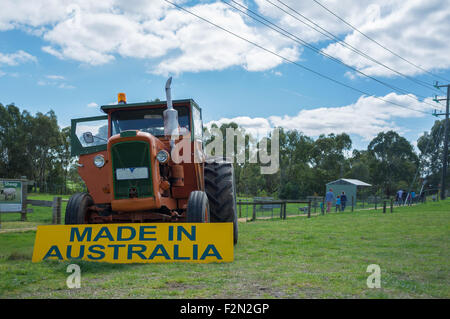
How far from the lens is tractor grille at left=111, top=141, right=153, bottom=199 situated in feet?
21.4

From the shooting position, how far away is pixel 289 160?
6688 cm

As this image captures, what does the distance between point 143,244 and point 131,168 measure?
136 cm

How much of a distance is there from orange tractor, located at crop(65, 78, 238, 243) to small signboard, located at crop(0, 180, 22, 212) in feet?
26.5

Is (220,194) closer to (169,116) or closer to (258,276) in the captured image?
(169,116)

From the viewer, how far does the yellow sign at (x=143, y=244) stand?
579 cm

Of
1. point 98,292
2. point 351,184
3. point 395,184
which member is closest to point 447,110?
point 351,184

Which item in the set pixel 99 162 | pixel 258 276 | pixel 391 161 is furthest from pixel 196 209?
pixel 391 161

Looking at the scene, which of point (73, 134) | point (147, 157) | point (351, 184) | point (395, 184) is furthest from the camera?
point (395, 184)

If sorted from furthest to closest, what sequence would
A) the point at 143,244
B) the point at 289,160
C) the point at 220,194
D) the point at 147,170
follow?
the point at 289,160
the point at 220,194
the point at 147,170
the point at 143,244

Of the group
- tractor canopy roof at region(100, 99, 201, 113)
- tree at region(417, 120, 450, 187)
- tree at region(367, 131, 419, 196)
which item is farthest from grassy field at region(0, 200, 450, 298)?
tree at region(417, 120, 450, 187)

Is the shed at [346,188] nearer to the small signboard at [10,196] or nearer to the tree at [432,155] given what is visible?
the small signboard at [10,196]
